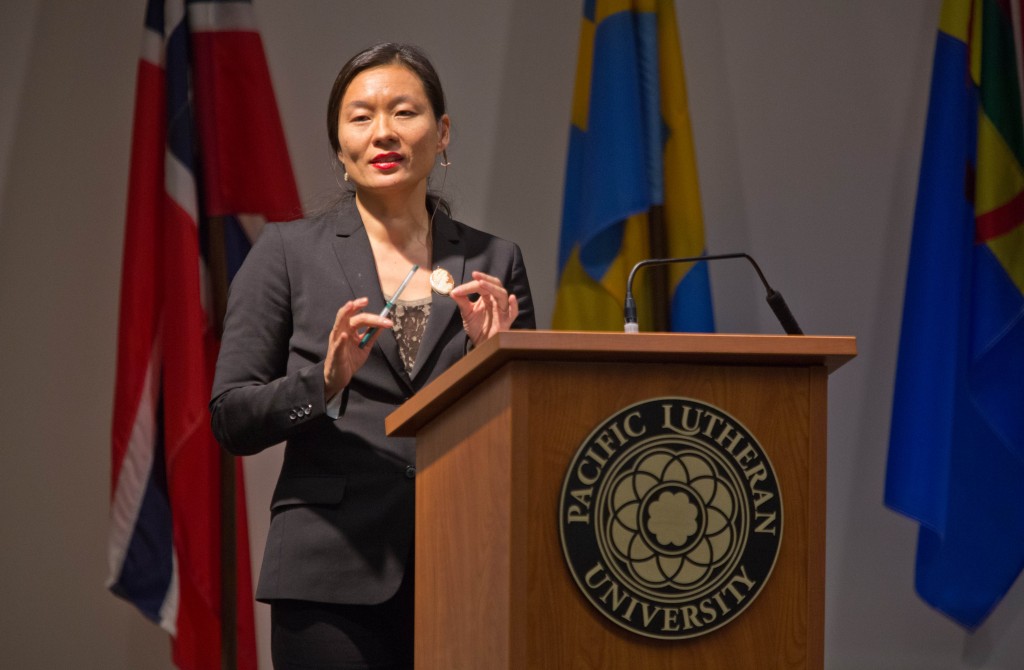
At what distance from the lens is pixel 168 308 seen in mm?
3160

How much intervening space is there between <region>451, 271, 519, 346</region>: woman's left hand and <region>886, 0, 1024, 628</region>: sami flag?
1920mm

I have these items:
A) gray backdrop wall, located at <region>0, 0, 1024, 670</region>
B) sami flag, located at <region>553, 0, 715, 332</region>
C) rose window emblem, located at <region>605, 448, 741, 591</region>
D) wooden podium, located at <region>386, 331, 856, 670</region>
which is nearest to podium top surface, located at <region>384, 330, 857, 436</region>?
wooden podium, located at <region>386, 331, 856, 670</region>

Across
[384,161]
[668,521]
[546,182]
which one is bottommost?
[668,521]

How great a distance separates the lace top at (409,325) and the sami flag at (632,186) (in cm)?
142

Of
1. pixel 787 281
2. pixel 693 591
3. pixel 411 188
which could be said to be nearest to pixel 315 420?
pixel 411 188

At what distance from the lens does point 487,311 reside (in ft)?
5.56

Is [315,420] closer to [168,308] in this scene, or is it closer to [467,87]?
[168,308]

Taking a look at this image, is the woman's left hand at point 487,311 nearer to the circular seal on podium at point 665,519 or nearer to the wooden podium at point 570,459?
the wooden podium at point 570,459

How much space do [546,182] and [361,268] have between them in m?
1.82

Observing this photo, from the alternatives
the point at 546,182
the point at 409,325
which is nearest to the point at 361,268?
the point at 409,325

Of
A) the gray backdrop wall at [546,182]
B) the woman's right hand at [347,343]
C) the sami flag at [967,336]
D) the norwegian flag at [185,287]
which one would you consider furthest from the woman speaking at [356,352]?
the sami flag at [967,336]

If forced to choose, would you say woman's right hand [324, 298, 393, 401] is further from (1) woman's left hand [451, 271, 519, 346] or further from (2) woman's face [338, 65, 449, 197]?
(2) woman's face [338, 65, 449, 197]

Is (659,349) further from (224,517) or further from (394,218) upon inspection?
(224,517)

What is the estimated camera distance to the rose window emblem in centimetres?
126
